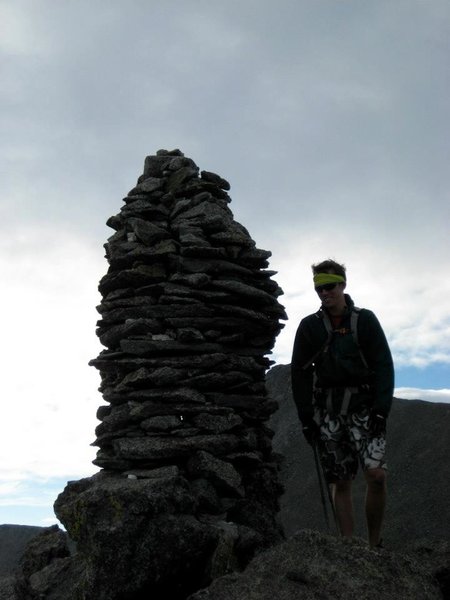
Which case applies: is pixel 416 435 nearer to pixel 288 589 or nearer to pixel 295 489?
pixel 295 489

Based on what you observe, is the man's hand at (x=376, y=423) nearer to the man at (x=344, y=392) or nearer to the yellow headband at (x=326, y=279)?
the man at (x=344, y=392)

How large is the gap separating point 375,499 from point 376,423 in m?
0.78

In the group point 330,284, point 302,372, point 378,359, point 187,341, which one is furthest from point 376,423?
point 187,341

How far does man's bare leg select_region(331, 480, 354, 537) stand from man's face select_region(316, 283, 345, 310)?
1807mm

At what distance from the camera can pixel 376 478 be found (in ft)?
22.4

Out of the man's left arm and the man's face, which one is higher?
the man's face

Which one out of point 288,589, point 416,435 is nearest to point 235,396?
point 288,589

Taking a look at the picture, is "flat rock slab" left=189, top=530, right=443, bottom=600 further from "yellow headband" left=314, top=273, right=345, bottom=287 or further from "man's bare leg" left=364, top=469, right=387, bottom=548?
"yellow headband" left=314, top=273, right=345, bottom=287

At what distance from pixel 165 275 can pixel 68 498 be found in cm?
331

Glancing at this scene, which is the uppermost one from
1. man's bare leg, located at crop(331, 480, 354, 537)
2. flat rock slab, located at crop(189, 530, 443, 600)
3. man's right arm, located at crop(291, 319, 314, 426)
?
man's right arm, located at crop(291, 319, 314, 426)

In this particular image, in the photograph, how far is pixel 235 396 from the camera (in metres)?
9.09

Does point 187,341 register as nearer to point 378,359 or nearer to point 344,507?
point 378,359

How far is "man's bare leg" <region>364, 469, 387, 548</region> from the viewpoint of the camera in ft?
22.4

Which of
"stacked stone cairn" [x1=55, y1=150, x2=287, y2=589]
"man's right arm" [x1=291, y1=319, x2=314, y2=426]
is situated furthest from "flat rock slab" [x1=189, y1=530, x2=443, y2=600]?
"stacked stone cairn" [x1=55, y1=150, x2=287, y2=589]
